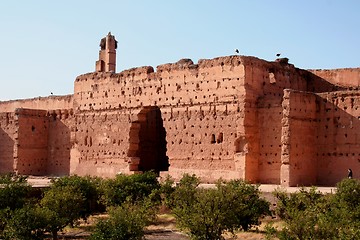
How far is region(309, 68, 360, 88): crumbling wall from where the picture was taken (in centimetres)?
2606

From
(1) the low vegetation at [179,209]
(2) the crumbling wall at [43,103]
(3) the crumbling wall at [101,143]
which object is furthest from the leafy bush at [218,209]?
(2) the crumbling wall at [43,103]

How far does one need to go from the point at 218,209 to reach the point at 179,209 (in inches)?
43.1

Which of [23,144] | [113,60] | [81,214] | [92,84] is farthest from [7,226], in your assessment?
[113,60]

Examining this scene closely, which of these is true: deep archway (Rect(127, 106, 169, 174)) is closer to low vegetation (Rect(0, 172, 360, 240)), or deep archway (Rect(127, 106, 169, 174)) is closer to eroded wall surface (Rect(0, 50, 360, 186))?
eroded wall surface (Rect(0, 50, 360, 186))

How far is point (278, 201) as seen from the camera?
18.1 metres

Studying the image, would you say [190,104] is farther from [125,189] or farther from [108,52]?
[108,52]

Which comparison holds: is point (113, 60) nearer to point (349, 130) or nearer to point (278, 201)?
point (349, 130)

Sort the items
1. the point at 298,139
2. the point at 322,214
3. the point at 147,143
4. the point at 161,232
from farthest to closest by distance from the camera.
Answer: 1. the point at 147,143
2. the point at 298,139
3. the point at 161,232
4. the point at 322,214

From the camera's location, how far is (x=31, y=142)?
3431 cm

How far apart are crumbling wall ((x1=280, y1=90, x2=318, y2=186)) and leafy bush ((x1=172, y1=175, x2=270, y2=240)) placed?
3978 mm

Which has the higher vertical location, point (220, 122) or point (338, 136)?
point (220, 122)

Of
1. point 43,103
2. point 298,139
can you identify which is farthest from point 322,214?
point 43,103

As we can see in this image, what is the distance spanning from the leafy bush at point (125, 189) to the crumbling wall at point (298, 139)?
16.6ft

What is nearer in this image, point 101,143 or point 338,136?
point 338,136
